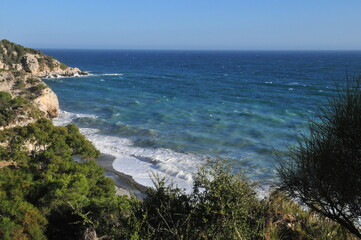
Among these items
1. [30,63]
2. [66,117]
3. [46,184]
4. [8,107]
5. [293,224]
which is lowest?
[66,117]

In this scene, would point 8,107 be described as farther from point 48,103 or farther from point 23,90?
point 23,90

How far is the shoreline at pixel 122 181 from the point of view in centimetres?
1762

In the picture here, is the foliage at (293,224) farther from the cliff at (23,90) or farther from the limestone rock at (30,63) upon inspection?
the limestone rock at (30,63)

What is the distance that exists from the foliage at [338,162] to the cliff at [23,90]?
69.4 ft

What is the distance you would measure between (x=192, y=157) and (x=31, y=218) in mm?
15893

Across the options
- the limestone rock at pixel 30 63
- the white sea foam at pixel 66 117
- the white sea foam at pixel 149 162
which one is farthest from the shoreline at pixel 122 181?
the limestone rock at pixel 30 63

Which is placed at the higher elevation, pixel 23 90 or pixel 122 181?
pixel 23 90

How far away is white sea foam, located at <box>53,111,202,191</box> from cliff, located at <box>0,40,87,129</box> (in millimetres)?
6220

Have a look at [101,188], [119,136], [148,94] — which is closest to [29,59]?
[148,94]

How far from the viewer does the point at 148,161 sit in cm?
2325

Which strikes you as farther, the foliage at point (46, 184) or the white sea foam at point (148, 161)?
the white sea foam at point (148, 161)

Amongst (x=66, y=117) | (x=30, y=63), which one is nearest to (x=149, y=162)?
(x=66, y=117)

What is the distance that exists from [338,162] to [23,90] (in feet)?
117

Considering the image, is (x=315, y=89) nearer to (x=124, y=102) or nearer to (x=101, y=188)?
(x=124, y=102)
